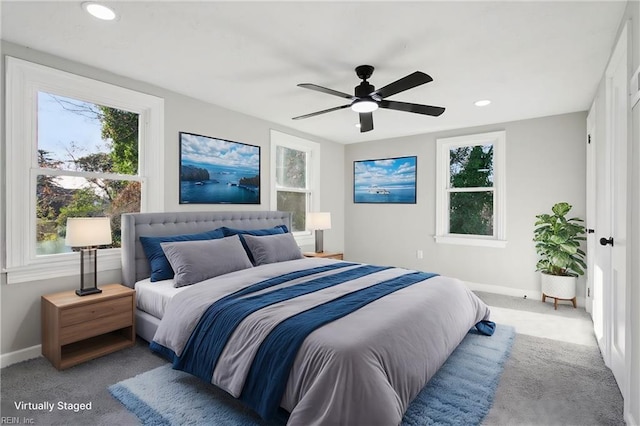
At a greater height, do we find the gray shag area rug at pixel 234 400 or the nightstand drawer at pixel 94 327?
the nightstand drawer at pixel 94 327

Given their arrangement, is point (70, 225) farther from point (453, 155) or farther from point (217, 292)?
point (453, 155)

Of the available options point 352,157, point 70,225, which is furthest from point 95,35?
point 352,157

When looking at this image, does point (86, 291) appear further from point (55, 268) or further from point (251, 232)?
point (251, 232)

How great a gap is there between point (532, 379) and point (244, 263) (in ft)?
8.17

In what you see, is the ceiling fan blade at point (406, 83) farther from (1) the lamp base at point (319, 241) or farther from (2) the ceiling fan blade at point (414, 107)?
(1) the lamp base at point (319, 241)

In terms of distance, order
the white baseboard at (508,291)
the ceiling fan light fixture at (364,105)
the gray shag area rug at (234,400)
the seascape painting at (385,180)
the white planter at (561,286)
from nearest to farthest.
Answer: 1. the gray shag area rug at (234,400)
2. the ceiling fan light fixture at (364,105)
3. the white planter at (561,286)
4. the white baseboard at (508,291)
5. the seascape painting at (385,180)

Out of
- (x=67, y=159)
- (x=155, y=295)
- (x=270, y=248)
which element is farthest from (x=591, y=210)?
(x=67, y=159)

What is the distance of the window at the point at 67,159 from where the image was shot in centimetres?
256

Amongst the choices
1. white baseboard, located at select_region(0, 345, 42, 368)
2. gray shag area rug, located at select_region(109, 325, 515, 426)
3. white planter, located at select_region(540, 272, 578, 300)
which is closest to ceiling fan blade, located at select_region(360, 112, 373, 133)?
gray shag area rug, located at select_region(109, 325, 515, 426)

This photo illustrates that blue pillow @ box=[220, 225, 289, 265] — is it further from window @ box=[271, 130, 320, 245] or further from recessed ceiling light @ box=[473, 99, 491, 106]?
recessed ceiling light @ box=[473, 99, 491, 106]

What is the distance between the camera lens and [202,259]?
295cm

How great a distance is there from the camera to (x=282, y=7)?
207 centimetres

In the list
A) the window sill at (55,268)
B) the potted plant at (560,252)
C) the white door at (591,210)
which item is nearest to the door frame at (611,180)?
the white door at (591,210)

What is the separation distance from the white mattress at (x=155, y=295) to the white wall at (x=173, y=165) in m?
0.45
